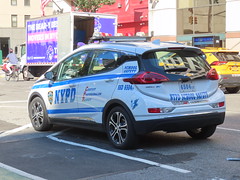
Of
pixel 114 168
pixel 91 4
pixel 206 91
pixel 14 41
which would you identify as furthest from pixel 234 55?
pixel 14 41

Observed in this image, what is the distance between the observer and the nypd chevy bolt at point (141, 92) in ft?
21.1

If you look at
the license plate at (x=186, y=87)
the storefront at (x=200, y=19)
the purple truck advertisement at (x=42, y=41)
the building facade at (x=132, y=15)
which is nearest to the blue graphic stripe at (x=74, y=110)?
the license plate at (x=186, y=87)

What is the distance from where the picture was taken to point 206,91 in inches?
273

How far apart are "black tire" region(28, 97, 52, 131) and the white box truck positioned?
11095 mm

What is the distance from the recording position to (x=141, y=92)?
6414 mm

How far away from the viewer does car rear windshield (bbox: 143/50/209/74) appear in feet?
21.6

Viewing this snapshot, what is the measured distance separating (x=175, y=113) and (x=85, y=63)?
1994 mm

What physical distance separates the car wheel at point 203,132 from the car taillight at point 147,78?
148cm

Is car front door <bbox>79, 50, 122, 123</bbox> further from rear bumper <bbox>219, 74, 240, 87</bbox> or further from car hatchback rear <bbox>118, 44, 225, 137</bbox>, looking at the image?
rear bumper <bbox>219, 74, 240, 87</bbox>

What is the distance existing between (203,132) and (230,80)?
863 cm

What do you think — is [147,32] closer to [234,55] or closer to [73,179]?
[234,55]

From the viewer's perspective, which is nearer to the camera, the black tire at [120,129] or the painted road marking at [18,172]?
the painted road marking at [18,172]

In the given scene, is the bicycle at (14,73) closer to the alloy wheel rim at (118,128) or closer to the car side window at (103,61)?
the car side window at (103,61)

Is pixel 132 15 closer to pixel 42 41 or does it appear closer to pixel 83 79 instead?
pixel 42 41
